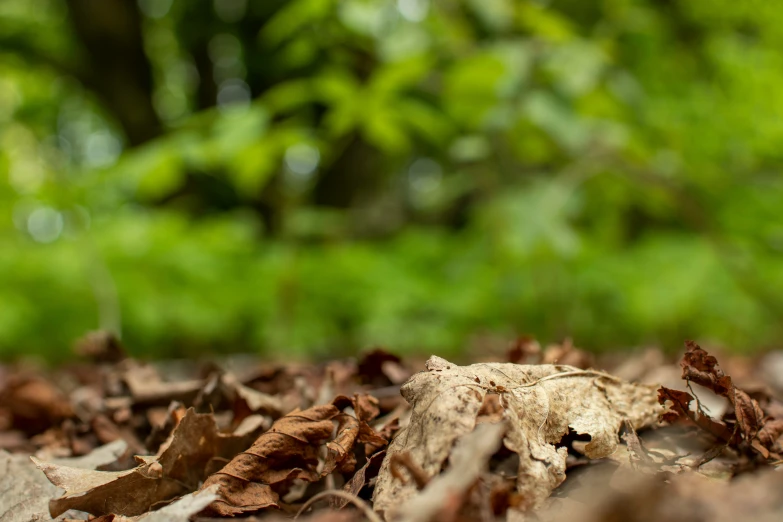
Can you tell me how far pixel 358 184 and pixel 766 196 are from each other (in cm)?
352

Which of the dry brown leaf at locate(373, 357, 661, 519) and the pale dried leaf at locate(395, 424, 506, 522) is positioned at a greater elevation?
the pale dried leaf at locate(395, 424, 506, 522)

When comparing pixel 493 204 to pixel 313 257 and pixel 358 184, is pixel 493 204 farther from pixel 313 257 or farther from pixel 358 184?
pixel 358 184

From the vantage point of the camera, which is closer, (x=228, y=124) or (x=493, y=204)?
(x=228, y=124)

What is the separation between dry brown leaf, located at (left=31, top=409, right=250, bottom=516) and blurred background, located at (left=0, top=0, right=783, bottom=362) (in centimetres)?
166

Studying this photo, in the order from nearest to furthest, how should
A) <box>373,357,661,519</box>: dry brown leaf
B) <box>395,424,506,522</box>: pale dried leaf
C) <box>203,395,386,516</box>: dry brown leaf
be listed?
1. <box>395,424,506,522</box>: pale dried leaf
2. <box>373,357,661,519</box>: dry brown leaf
3. <box>203,395,386,516</box>: dry brown leaf

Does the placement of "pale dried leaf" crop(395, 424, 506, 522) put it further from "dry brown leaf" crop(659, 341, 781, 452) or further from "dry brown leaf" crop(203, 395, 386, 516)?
"dry brown leaf" crop(659, 341, 781, 452)

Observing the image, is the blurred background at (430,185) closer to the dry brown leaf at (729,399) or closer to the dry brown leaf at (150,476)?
the dry brown leaf at (150,476)

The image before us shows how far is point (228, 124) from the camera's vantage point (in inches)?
96.9

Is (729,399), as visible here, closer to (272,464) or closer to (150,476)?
(272,464)

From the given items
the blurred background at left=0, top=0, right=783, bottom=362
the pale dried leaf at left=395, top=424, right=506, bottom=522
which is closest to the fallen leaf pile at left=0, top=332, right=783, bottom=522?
the pale dried leaf at left=395, top=424, right=506, bottom=522

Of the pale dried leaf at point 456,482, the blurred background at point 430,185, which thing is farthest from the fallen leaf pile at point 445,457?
the blurred background at point 430,185

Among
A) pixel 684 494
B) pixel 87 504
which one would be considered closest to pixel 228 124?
pixel 87 504

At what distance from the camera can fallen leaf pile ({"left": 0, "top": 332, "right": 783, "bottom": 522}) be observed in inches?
21.3

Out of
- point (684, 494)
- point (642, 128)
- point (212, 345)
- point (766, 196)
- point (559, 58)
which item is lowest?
point (212, 345)
